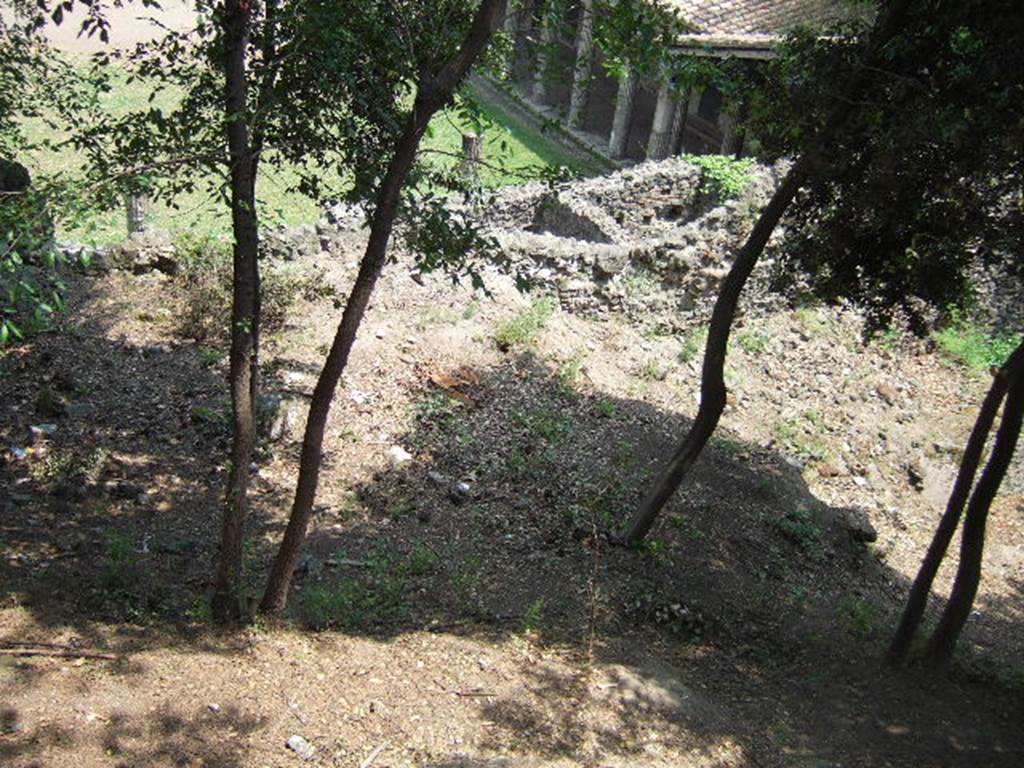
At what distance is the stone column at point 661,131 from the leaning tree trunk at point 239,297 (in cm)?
1805

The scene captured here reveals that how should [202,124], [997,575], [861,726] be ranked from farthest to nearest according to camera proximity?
1. [997,575]
2. [861,726]
3. [202,124]

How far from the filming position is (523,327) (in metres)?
11.5

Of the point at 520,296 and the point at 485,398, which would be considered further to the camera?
the point at 520,296

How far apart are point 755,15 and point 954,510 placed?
1457cm

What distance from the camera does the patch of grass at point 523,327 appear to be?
11.3 meters

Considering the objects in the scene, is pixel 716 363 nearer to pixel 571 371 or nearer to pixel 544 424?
pixel 544 424

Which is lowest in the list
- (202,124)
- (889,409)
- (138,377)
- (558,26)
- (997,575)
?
(997,575)

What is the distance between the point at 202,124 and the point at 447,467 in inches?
189

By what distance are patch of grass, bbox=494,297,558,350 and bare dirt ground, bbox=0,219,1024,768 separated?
→ 7.0 inches

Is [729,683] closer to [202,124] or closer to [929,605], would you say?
[929,605]

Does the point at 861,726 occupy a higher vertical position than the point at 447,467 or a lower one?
lower

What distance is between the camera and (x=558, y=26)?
5.32 metres

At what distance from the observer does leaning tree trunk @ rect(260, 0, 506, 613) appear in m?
4.85

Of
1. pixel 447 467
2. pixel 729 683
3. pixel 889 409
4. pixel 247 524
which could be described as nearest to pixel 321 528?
pixel 247 524
